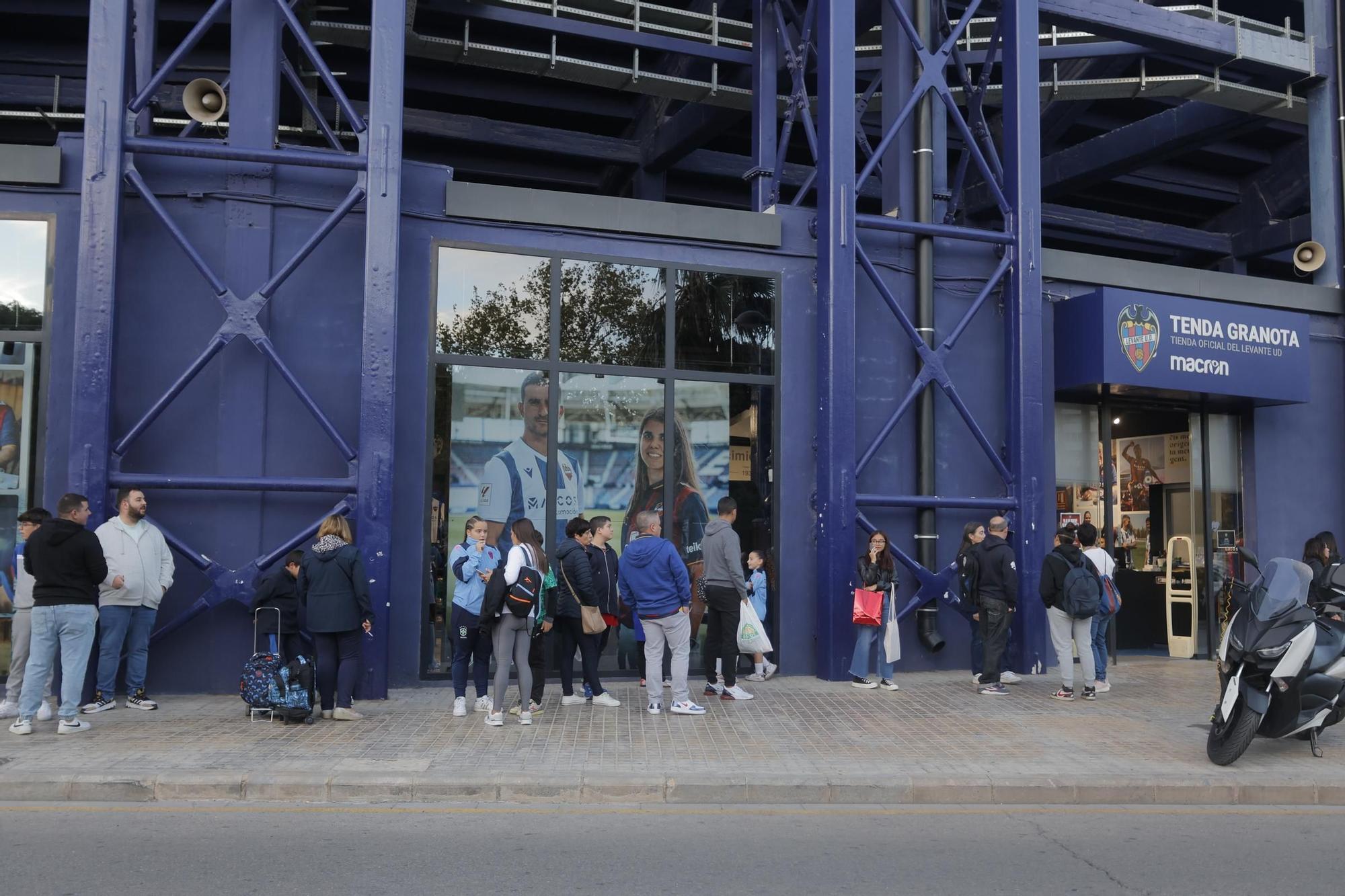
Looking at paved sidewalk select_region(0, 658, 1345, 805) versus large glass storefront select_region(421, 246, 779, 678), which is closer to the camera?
paved sidewalk select_region(0, 658, 1345, 805)

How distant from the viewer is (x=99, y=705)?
9312mm

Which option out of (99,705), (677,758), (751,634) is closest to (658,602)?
(751,634)

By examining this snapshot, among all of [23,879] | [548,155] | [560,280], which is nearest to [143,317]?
[560,280]

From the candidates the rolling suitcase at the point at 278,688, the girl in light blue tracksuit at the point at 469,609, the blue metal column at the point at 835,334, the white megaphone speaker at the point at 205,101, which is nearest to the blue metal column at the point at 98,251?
the white megaphone speaker at the point at 205,101

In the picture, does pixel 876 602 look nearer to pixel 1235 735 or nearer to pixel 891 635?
pixel 891 635

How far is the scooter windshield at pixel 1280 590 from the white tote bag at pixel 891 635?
12.0 ft

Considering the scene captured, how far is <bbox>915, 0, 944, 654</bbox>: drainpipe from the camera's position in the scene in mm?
12305

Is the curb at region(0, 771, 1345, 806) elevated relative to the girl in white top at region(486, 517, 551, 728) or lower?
lower

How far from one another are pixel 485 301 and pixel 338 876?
6.97 meters

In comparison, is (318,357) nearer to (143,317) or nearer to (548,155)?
(143,317)

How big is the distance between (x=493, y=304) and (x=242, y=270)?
2447mm

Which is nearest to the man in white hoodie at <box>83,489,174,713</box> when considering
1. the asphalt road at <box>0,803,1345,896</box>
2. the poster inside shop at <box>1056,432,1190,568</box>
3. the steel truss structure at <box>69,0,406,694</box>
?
the steel truss structure at <box>69,0,406,694</box>

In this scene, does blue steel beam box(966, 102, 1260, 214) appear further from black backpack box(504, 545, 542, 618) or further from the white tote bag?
black backpack box(504, 545, 542, 618)

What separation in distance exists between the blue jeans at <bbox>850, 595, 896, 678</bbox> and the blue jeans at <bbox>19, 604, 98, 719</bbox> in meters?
7.12
